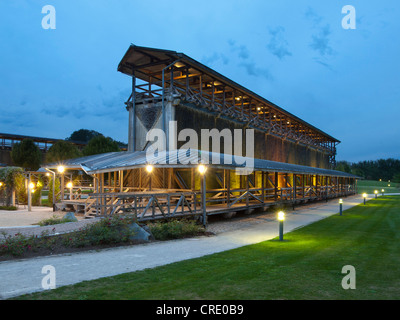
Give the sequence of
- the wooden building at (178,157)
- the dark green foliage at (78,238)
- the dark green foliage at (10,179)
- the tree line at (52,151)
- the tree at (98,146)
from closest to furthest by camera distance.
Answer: the dark green foliage at (78,238), the wooden building at (178,157), the dark green foliage at (10,179), the tree at (98,146), the tree line at (52,151)

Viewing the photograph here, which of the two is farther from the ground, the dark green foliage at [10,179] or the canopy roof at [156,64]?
the canopy roof at [156,64]

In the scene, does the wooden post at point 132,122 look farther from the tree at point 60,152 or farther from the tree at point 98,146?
the tree at point 60,152

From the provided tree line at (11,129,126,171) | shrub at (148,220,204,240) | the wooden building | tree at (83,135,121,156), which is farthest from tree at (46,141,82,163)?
shrub at (148,220,204,240)

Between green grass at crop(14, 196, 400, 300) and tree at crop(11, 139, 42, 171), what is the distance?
38408 mm

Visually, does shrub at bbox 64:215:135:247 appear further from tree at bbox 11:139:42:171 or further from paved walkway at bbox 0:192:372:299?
tree at bbox 11:139:42:171

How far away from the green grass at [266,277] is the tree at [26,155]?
38408 mm

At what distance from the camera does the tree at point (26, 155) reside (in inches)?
1567

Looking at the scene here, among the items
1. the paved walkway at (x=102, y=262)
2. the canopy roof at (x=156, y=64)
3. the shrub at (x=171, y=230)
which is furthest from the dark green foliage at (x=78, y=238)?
the canopy roof at (x=156, y=64)

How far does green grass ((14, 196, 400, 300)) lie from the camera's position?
4.89m

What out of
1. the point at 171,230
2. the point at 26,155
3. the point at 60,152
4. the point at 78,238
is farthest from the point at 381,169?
the point at 78,238

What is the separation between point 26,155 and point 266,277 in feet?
135
